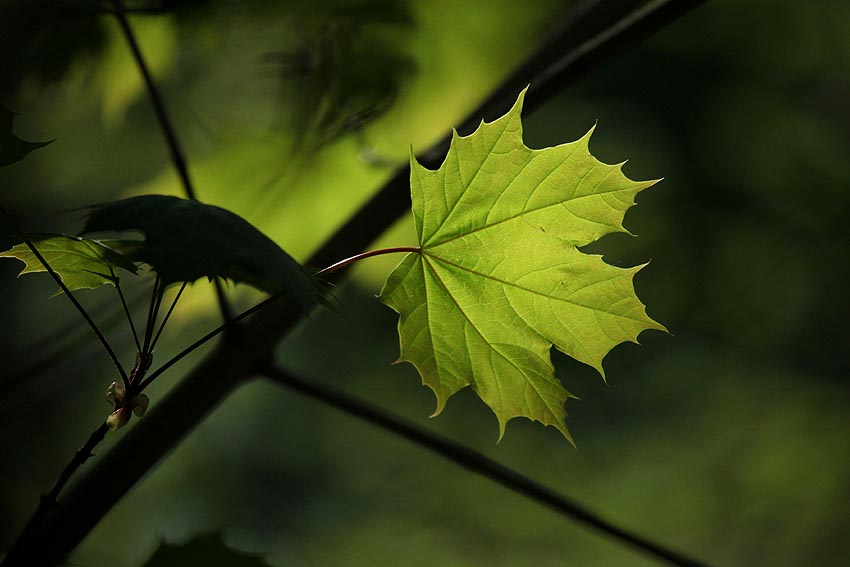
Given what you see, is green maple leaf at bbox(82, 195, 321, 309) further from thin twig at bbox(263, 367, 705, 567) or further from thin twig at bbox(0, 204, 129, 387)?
thin twig at bbox(263, 367, 705, 567)

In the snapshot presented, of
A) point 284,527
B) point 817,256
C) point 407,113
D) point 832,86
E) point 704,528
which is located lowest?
point 284,527

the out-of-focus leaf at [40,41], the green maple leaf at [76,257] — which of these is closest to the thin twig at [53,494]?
the green maple leaf at [76,257]

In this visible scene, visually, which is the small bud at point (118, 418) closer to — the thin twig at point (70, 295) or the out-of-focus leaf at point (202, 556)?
the thin twig at point (70, 295)

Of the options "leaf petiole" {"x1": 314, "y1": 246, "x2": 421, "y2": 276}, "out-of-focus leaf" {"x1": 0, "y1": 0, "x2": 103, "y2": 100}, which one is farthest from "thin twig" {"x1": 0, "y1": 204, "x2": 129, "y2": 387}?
"out-of-focus leaf" {"x1": 0, "y1": 0, "x2": 103, "y2": 100}

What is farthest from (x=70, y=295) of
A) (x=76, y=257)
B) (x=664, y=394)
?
(x=664, y=394)

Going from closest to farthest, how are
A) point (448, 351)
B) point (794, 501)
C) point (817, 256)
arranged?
1. point (448, 351)
2. point (794, 501)
3. point (817, 256)

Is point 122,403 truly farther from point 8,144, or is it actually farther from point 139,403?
point 8,144

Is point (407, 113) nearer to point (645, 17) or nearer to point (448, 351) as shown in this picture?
point (645, 17)

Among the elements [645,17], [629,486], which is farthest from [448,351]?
[629,486]
